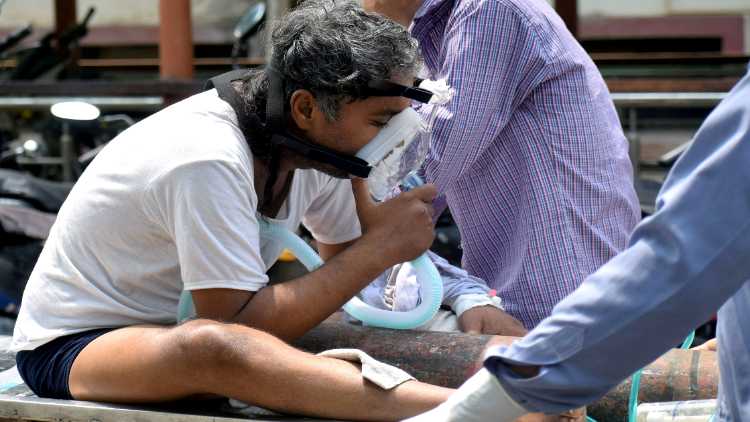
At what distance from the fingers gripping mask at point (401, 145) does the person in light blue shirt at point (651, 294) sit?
104cm

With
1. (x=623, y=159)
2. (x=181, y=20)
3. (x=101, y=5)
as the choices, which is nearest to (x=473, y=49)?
(x=623, y=159)

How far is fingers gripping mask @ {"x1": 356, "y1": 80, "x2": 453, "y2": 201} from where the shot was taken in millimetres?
2523

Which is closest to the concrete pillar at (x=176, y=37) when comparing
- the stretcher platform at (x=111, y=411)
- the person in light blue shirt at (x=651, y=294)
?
the stretcher platform at (x=111, y=411)

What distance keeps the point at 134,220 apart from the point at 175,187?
0.15m

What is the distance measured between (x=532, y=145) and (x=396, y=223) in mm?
505

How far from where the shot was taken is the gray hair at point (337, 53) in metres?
2.46

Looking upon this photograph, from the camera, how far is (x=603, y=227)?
2875mm

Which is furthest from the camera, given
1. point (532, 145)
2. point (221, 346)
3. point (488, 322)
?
point (532, 145)

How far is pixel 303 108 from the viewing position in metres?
2.50

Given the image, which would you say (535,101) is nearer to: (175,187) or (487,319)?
(487,319)

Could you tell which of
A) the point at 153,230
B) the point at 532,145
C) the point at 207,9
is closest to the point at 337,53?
the point at 153,230

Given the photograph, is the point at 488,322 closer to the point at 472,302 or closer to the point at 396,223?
the point at 472,302

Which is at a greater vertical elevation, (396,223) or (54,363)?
(396,223)

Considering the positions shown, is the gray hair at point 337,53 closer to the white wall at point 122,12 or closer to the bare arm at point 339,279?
the bare arm at point 339,279
